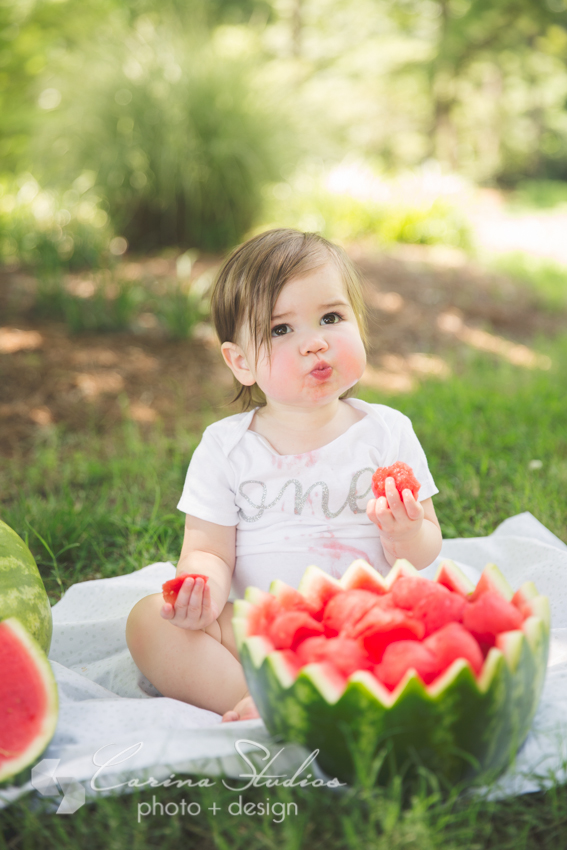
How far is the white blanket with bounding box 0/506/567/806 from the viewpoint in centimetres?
145

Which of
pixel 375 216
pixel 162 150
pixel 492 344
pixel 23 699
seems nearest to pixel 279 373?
pixel 23 699

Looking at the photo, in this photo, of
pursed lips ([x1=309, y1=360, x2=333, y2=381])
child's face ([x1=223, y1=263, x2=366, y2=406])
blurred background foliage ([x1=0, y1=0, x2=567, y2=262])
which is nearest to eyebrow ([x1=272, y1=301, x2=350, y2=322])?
child's face ([x1=223, y1=263, x2=366, y2=406])

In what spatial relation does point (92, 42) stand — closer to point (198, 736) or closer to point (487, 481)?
point (487, 481)

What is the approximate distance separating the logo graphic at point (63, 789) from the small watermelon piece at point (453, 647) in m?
0.79

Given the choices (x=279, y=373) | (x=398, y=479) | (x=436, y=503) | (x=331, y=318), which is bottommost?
(x=436, y=503)

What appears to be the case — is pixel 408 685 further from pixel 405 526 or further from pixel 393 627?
pixel 405 526

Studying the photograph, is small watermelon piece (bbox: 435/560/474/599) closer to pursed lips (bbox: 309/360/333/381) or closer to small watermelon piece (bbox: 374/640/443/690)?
small watermelon piece (bbox: 374/640/443/690)

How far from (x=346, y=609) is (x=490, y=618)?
297mm

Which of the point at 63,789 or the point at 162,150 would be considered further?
the point at 162,150

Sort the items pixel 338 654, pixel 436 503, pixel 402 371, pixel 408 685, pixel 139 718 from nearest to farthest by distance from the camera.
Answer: pixel 408 685 → pixel 338 654 → pixel 139 718 → pixel 436 503 → pixel 402 371

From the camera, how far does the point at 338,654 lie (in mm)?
1364

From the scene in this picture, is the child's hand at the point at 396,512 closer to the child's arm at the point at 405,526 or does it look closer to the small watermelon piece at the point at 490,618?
the child's arm at the point at 405,526

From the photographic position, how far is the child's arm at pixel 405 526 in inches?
68.7

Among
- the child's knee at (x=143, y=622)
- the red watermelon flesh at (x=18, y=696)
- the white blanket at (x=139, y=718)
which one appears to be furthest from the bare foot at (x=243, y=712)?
the red watermelon flesh at (x=18, y=696)
